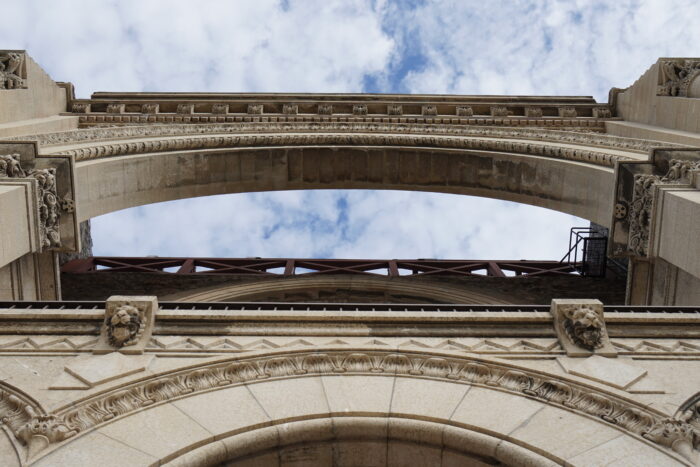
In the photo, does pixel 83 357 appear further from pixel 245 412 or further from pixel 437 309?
pixel 437 309

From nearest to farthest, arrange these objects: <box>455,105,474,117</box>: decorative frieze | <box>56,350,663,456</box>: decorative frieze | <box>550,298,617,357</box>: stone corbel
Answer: <box>56,350,663,456</box>: decorative frieze → <box>550,298,617,357</box>: stone corbel → <box>455,105,474,117</box>: decorative frieze

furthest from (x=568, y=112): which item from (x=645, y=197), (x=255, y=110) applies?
(x=255, y=110)

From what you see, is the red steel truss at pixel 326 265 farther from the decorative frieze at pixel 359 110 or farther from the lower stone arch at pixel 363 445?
the lower stone arch at pixel 363 445

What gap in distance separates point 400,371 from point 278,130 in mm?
10979

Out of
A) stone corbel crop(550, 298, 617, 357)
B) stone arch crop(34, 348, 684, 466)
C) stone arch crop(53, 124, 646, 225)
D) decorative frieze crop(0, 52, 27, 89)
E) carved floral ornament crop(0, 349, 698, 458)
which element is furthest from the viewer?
decorative frieze crop(0, 52, 27, 89)

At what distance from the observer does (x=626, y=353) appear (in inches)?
329

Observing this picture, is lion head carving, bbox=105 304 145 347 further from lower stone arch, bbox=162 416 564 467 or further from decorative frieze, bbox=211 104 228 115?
decorative frieze, bbox=211 104 228 115

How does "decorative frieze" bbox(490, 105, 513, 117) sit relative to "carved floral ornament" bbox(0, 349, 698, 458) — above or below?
above

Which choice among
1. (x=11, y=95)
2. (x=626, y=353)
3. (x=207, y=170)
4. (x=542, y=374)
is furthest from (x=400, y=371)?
(x=11, y=95)

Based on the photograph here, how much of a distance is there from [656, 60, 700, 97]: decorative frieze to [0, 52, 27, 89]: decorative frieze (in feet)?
49.0

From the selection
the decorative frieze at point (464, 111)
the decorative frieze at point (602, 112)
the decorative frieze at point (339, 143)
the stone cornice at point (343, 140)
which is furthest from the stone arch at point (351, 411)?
the decorative frieze at point (602, 112)

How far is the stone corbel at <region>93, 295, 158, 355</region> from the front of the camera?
8219mm

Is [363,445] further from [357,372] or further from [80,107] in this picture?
[80,107]

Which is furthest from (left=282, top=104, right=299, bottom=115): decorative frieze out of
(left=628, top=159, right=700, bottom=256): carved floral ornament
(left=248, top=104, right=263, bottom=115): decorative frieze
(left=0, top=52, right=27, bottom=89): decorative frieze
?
(left=628, top=159, right=700, bottom=256): carved floral ornament
